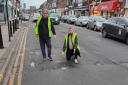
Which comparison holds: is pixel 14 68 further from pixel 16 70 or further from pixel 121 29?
pixel 121 29

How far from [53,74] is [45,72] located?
0.40m

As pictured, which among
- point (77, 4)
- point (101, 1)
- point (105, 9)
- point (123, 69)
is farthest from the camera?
point (77, 4)

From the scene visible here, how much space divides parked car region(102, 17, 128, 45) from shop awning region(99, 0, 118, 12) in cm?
2928

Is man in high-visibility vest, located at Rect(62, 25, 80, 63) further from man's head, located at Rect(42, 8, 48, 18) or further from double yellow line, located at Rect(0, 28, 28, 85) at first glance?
double yellow line, located at Rect(0, 28, 28, 85)

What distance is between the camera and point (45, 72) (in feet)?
28.9

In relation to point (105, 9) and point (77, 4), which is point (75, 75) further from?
point (77, 4)

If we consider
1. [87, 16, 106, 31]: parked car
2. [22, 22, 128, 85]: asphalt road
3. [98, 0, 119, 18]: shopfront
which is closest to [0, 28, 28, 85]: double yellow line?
[22, 22, 128, 85]: asphalt road

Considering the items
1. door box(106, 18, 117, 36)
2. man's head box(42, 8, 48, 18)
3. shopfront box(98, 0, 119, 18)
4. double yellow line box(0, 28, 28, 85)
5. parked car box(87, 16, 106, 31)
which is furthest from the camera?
shopfront box(98, 0, 119, 18)

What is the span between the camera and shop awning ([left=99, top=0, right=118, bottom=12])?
162 ft

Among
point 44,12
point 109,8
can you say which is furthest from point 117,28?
point 109,8

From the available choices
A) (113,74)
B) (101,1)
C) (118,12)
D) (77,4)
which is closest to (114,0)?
(118,12)

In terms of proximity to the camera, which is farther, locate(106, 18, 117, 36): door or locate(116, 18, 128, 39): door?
locate(106, 18, 117, 36): door

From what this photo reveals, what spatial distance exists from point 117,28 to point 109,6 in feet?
112

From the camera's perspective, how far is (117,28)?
60.4 ft
